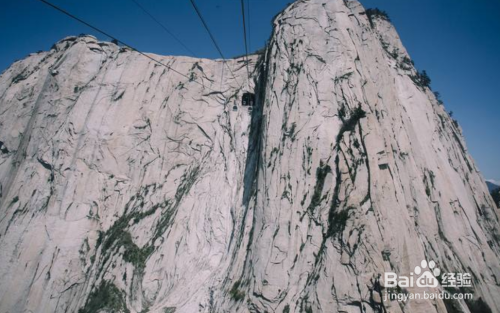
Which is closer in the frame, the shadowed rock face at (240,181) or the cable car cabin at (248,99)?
the shadowed rock face at (240,181)

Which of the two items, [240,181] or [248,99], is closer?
[240,181]

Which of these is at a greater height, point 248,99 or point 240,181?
point 248,99

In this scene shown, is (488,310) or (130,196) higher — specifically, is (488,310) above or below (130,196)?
below

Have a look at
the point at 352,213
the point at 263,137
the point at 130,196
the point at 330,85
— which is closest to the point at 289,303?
the point at 352,213

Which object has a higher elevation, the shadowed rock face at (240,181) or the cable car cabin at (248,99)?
the cable car cabin at (248,99)

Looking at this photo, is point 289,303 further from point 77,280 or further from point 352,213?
point 77,280

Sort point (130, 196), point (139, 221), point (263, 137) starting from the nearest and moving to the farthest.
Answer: point (263, 137), point (139, 221), point (130, 196)

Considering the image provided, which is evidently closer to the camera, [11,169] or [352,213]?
[352,213]

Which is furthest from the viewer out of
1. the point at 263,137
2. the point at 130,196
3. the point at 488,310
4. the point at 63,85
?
the point at 63,85
